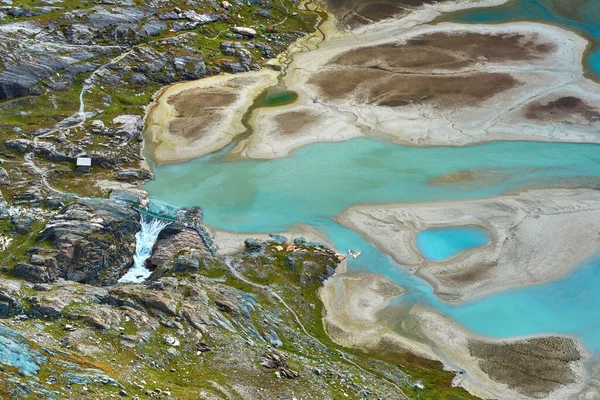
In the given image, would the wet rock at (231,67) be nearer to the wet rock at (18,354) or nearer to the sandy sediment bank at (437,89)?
the sandy sediment bank at (437,89)

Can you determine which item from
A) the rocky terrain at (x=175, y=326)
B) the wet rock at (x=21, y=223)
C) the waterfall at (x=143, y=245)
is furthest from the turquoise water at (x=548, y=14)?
the wet rock at (x=21, y=223)

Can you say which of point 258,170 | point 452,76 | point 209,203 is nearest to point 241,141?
point 258,170

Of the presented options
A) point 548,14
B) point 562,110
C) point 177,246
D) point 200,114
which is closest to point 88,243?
point 177,246

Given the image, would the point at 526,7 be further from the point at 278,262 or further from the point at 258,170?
the point at 278,262

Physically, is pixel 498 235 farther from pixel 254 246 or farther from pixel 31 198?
pixel 31 198

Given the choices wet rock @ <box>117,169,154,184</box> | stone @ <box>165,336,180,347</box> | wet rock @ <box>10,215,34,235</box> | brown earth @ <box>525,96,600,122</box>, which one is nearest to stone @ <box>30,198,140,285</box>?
wet rock @ <box>10,215,34,235</box>

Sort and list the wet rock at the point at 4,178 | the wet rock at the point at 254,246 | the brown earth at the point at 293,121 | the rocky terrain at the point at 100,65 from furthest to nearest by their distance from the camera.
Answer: the brown earth at the point at 293,121 < the rocky terrain at the point at 100,65 < the wet rock at the point at 4,178 < the wet rock at the point at 254,246

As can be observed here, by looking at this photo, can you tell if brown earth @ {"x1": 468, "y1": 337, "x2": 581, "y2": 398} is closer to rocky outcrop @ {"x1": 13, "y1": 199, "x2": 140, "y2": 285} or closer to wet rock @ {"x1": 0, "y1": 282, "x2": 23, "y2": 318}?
rocky outcrop @ {"x1": 13, "y1": 199, "x2": 140, "y2": 285}
